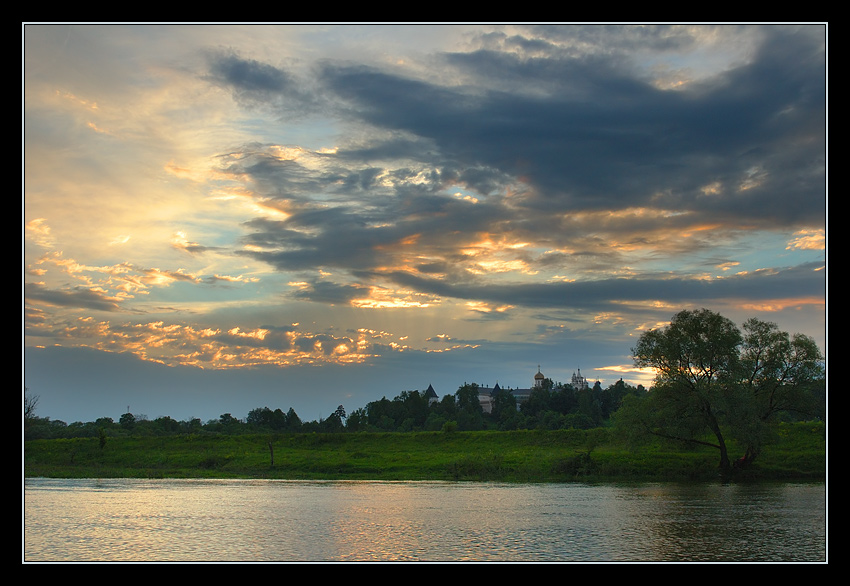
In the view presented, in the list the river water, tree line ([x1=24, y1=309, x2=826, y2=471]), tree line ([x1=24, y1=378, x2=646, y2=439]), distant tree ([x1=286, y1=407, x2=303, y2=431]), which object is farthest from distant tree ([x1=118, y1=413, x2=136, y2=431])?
tree line ([x1=24, y1=309, x2=826, y2=471])

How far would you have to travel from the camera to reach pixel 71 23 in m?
19.2

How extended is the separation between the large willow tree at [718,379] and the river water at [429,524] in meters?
6.63

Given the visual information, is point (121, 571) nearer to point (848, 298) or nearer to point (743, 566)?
point (743, 566)

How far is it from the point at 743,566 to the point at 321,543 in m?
13.9

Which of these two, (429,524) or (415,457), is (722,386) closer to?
(415,457)

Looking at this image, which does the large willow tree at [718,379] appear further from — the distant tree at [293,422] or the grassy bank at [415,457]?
the distant tree at [293,422]

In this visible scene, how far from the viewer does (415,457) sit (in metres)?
61.7

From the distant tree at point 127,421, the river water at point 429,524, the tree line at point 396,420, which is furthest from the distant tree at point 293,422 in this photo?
the river water at point 429,524

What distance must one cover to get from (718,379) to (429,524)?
31.5 m

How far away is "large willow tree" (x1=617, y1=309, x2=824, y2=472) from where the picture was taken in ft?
165

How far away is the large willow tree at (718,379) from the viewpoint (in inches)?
1977

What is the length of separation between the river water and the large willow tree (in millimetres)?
6627

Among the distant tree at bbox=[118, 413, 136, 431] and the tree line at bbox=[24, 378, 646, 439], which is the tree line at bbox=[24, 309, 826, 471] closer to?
the tree line at bbox=[24, 378, 646, 439]

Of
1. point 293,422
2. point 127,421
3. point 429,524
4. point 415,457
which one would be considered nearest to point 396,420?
point 293,422
